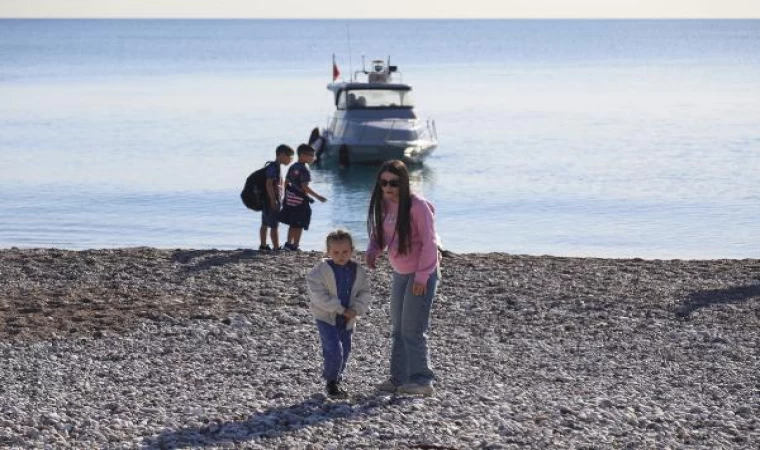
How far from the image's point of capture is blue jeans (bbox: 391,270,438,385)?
27.6 ft

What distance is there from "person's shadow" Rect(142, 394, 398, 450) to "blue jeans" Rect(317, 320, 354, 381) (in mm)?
174

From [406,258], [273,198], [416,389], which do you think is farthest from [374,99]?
[406,258]

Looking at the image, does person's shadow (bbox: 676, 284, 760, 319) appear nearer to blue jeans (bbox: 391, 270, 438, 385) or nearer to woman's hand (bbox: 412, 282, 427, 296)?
blue jeans (bbox: 391, 270, 438, 385)

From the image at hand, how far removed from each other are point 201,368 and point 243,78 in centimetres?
8548

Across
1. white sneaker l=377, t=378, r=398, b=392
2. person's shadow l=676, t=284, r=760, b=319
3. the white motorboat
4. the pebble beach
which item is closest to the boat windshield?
the white motorboat

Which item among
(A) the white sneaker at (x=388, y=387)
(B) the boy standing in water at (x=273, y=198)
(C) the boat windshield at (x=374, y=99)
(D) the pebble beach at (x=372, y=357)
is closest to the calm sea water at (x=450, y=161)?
(C) the boat windshield at (x=374, y=99)

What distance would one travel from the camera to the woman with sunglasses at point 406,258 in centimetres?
819

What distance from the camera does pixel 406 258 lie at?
8.31 metres

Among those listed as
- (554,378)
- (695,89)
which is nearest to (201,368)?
(554,378)

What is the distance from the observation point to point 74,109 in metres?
61.4

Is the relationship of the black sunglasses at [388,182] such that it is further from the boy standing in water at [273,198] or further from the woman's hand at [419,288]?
the boy standing in water at [273,198]

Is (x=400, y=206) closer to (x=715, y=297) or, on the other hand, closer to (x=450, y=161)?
(x=715, y=297)

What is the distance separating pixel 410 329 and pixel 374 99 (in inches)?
1133

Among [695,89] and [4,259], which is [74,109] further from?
[4,259]
